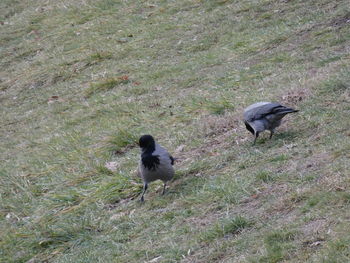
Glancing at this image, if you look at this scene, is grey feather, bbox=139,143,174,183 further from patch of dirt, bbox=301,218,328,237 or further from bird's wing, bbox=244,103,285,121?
patch of dirt, bbox=301,218,328,237

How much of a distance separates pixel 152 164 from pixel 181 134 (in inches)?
73.2

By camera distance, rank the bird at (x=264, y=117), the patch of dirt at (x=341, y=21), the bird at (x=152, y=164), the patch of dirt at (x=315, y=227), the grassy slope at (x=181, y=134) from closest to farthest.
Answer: the patch of dirt at (x=315, y=227), the grassy slope at (x=181, y=134), the bird at (x=152, y=164), the bird at (x=264, y=117), the patch of dirt at (x=341, y=21)

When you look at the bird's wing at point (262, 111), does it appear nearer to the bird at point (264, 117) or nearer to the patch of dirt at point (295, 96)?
the bird at point (264, 117)

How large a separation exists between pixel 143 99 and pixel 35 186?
3.08m

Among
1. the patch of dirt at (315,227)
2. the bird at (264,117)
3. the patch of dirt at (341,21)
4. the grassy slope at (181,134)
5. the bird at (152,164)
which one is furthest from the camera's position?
the patch of dirt at (341,21)

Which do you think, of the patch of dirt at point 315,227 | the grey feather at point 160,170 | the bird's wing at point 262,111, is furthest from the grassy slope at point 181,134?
the bird's wing at point 262,111

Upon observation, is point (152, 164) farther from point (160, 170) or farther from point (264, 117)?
point (264, 117)

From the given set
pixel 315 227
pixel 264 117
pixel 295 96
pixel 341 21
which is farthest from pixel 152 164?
pixel 341 21

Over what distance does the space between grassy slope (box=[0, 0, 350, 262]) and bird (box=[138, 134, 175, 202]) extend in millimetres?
205

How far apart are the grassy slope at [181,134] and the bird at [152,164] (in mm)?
205

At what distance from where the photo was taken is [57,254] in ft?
21.4

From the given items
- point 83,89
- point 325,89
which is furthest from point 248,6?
point 325,89

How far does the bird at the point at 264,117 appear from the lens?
7.39m

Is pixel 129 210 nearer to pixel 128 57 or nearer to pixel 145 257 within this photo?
pixel 145 257
